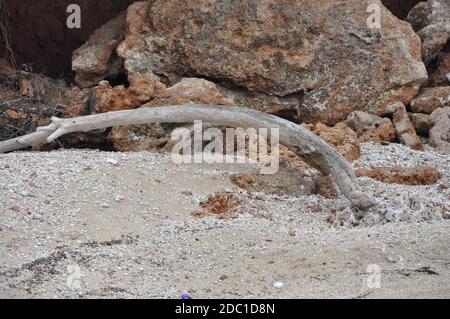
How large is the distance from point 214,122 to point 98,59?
235 cm

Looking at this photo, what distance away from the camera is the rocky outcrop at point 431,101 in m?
9.19

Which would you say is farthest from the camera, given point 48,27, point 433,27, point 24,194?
point 433,27

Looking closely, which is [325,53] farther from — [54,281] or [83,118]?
[54,281]

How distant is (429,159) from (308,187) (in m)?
1.68

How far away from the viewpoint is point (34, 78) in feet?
30.7

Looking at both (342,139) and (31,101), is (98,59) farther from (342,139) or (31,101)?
(342,139)

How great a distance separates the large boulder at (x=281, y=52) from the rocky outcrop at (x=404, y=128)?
0.26 m

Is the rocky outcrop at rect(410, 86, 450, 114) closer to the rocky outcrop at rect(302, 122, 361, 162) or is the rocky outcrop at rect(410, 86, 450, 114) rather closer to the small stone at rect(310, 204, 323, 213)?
the rocky outcrop at rect(302, 122, 361, 162)

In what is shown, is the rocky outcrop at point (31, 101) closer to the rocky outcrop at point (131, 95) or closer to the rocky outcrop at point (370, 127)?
the rocky outcrop at point (131, 95)

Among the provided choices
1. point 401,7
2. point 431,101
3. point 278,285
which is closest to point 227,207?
point 278,285

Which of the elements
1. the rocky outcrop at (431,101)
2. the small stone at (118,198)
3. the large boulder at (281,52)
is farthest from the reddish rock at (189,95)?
the rocky outcrop at (431,101)

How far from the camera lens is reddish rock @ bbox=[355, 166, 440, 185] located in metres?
7.30

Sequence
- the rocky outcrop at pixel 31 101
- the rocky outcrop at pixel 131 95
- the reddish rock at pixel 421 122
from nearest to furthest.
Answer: the rocky outcrop at pixel 131 95, the rocky outcrop at pixel 31 101, the reddish rock at pixel 421 122

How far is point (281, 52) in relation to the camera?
8930 mm
